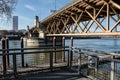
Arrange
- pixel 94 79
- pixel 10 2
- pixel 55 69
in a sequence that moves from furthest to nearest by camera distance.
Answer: pixel 55 69, pixel 10 2, pixel 94 79

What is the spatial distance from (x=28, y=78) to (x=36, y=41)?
68148 millimetres

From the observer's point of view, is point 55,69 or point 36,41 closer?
point 55,69

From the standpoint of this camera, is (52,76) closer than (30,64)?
Yes

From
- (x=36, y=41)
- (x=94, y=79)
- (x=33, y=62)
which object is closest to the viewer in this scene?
(x=94, y=79)

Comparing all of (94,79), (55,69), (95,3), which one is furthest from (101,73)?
(95,3)

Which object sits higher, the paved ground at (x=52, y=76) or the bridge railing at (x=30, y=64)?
the bridge railing at (x=30, y=64)

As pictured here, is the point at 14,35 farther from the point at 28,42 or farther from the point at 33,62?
the point at 33,62

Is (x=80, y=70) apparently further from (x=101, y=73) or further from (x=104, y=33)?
(x=104, y=33)

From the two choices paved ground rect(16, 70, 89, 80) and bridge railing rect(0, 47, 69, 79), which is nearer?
paved ground rect(16, 70, 89, 80)

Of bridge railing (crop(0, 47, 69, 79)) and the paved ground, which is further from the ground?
bridge railing (crop(0, 47, 69, 79))

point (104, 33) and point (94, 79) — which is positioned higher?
point (104, 33)

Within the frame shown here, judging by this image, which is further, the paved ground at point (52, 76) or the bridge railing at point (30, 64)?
the bridge railing at point (30, 64)

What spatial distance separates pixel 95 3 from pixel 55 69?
13.7 metres

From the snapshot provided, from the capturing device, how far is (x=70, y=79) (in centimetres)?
873
